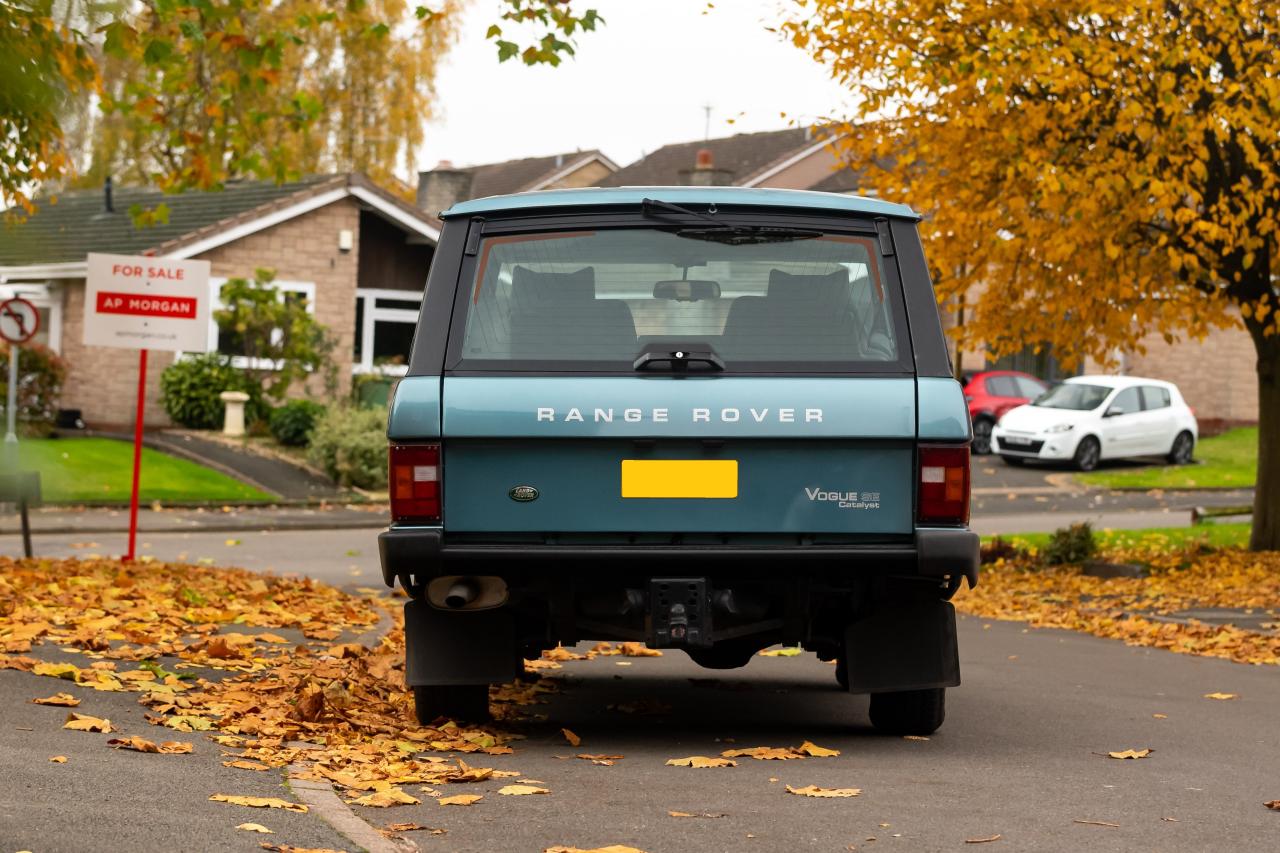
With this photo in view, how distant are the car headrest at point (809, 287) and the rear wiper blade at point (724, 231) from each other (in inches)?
5.4

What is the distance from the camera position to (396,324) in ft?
126

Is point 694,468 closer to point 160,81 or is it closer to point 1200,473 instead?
point 160,81

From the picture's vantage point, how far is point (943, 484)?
20.5 ft

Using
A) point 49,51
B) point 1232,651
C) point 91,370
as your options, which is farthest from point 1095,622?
point 91,370

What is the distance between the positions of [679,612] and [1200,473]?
2952cm

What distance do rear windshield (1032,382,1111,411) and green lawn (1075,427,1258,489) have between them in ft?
4.36

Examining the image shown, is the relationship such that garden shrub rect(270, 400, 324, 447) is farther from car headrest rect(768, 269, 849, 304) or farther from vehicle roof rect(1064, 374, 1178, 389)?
car headrest rect(768, 269, 849, 304)

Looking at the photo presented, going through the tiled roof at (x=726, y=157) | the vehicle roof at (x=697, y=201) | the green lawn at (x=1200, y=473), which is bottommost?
the green lawn at (x=1200, y=473)

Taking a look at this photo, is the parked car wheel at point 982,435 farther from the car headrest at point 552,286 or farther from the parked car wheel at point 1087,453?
the car headrest at point 552,286

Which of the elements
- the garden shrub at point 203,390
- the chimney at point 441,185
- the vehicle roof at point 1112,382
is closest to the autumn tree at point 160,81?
the chimney at point 441,185

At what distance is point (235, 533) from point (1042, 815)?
18.2 metres

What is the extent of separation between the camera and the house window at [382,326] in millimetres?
37594

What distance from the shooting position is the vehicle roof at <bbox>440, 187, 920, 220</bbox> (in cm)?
655

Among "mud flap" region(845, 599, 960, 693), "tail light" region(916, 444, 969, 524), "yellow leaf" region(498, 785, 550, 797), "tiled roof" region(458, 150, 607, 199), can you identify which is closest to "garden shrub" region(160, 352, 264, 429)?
"mud flap" region(845, 599, 960, 693)
